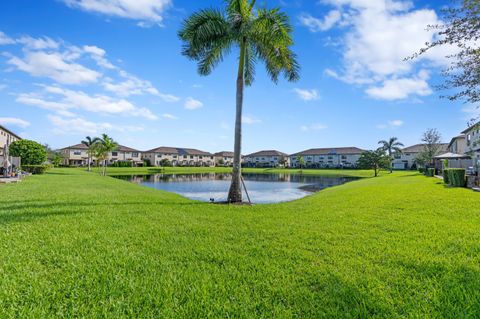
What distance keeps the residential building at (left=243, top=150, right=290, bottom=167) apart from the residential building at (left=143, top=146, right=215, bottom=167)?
1792 cm

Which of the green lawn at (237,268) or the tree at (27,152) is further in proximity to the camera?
the tree at (27,152)

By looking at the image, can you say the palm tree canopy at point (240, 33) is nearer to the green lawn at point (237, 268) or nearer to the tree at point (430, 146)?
the green lawn at point (237, 268)

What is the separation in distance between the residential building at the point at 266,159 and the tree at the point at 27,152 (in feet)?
265

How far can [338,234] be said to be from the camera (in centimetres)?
577

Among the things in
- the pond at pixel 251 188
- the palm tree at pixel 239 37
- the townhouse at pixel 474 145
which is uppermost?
the palm tree at pixel 239 37

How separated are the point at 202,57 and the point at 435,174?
29192 mm

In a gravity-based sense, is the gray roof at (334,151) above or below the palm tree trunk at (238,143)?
above

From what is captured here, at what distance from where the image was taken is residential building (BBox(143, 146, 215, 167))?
93750mm

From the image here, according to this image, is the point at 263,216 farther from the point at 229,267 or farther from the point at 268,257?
the point at 229,267

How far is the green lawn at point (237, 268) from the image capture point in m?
2.94

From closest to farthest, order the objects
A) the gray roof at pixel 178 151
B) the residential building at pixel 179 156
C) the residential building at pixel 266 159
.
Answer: the residential building at pixel 179 156 → the gray roof at pixel 178 151 → the residential building at pixel 266 159

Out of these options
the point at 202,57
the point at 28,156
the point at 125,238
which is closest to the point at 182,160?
the point at 28,156

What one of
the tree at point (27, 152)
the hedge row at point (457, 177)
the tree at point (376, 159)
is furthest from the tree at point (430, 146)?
the tree at point (27, 152)

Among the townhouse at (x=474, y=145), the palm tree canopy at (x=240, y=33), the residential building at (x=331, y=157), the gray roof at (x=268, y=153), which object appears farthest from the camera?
the gray roof at (x=268, y=153)
